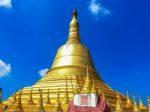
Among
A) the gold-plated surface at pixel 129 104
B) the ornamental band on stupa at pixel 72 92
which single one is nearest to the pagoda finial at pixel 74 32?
the ornamental band on stupa at pixel 72 92

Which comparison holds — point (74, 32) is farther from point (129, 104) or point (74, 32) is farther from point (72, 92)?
point (129, 104)

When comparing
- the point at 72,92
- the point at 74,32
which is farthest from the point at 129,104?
the point at 74,32

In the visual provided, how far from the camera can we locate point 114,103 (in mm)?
26344

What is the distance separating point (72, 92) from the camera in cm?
2584

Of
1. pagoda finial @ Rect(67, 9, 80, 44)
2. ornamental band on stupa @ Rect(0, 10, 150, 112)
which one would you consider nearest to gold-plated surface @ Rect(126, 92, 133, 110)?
ornamental band on stupa @ Rect(0, 10, 150, 112)

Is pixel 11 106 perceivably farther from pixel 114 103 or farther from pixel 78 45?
pixel 78 45

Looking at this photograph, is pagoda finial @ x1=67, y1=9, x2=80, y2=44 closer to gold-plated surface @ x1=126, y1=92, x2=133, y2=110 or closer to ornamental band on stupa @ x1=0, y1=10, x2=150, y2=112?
ornamental band on stupa @ x1=0, y1=10, x2=150, y2=112

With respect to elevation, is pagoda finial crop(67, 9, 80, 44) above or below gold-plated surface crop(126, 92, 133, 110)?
above

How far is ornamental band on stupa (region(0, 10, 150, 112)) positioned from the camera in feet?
59.3

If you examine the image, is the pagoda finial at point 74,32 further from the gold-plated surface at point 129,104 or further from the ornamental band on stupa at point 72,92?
the gold-plated surface at point 129,104

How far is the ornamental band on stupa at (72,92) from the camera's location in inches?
711

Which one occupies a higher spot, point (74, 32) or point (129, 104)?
point (74, 32)

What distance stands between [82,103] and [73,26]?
1728 centimetres

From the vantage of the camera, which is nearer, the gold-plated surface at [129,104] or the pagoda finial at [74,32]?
the gold-plated surface at [129,104]
